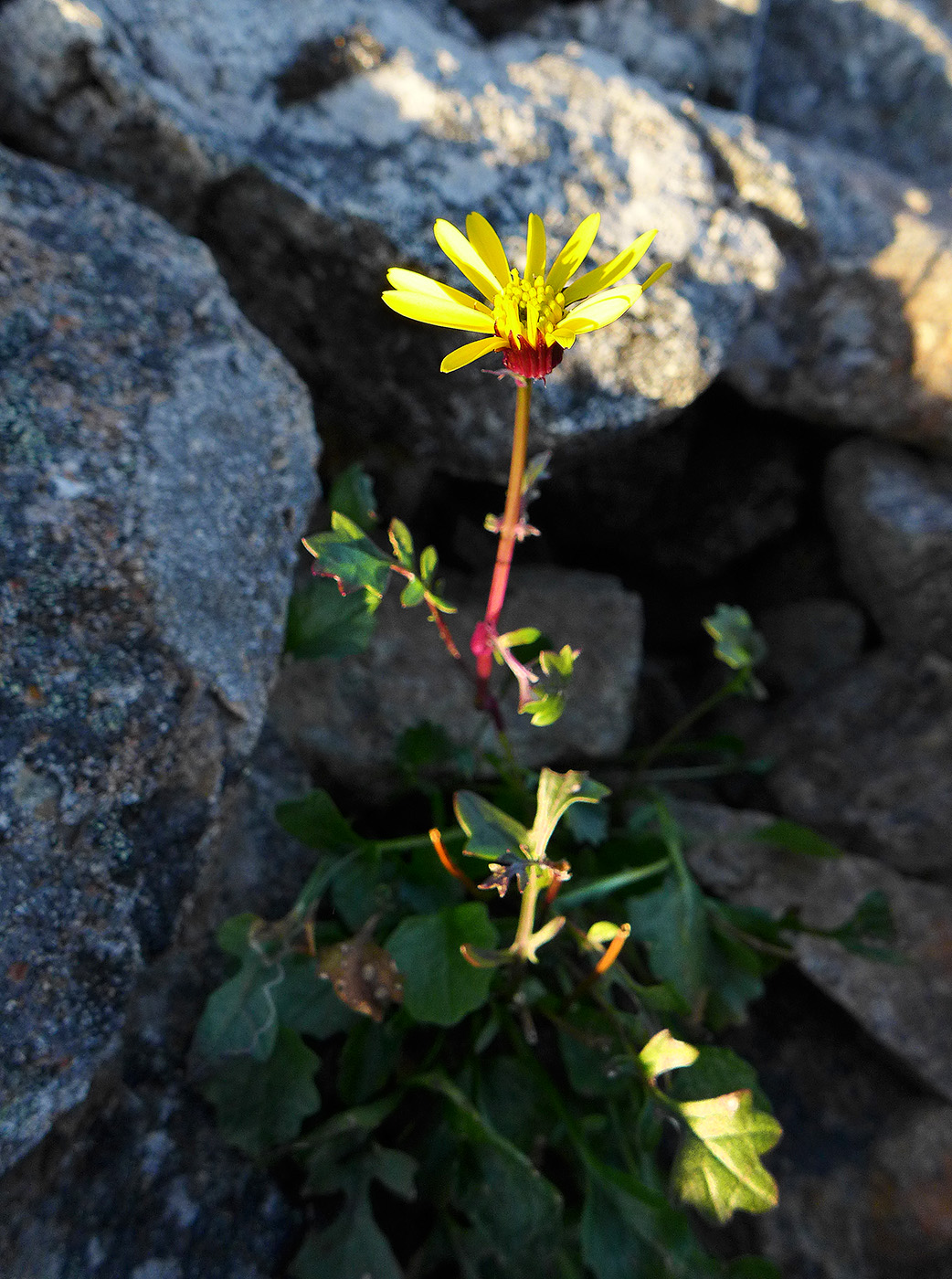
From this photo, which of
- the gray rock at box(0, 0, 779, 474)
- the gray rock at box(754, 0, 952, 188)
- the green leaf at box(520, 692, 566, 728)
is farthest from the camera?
the gray rock at box(754, 0, 952, 188)

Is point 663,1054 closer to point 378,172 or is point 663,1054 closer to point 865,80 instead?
point 378,172

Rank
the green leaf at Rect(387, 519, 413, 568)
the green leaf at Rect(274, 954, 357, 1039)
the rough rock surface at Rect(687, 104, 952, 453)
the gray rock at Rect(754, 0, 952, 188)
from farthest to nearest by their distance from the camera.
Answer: the gray rock at Rect(754, 0, 952, 188), the rough rock surface at Rect(687, 104, 952, 453), the green leaf at Rect(274, 954, 357, 1039), the green leaf at Rect(387, 519, 413, 568)

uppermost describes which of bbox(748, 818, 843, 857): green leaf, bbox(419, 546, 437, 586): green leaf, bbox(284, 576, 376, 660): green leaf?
bbox(419, 546, 437, 586): green leaf

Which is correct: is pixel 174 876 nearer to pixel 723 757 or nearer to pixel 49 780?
pixel 49 780

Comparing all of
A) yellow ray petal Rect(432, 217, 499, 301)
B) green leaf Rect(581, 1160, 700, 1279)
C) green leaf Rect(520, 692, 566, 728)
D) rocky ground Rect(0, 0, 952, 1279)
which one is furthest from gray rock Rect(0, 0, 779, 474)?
green leaf Rect(581, 1160, 700, 1279)

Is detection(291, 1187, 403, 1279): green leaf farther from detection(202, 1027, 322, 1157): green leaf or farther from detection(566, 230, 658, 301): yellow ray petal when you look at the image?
detection(566, 230, 658, 301): yellow ray petal

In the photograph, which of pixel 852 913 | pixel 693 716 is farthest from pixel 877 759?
pixel 693 716
